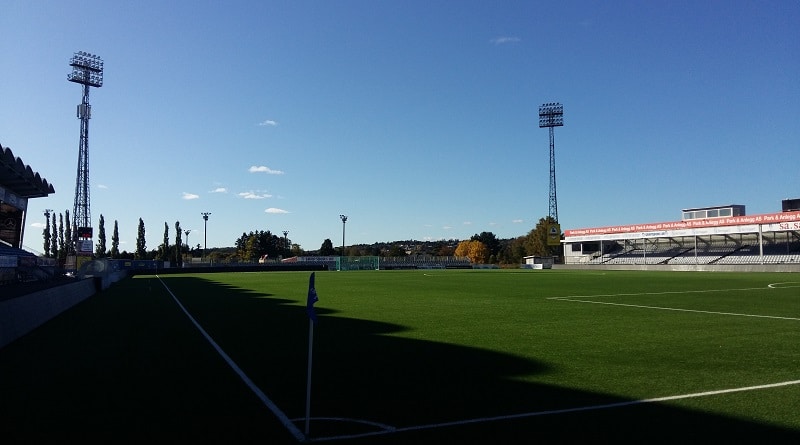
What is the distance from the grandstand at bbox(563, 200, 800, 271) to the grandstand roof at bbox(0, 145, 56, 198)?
64494 mm

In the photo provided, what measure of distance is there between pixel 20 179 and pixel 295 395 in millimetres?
44077

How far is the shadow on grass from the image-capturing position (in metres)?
6.12

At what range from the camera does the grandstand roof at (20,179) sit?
120 feet

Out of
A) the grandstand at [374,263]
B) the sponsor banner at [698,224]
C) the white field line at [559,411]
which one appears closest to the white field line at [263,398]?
the white field line at [559,411]

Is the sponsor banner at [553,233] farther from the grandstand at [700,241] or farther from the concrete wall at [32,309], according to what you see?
the concrete wall at [32,309]

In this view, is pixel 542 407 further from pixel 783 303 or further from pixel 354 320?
pixel 783 303

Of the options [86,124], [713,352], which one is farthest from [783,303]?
[86,124]

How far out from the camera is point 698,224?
257ft

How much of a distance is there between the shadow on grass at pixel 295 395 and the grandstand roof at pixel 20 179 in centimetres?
2785

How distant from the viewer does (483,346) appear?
39.6 feet

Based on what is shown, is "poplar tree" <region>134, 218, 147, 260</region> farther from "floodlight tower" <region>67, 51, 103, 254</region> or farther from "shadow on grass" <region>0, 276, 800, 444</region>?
"shadow on grass" <region>0, 276, 800, 444</region>

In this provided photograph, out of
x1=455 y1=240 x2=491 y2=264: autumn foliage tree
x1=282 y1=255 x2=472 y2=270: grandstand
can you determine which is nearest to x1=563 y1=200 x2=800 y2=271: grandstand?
x1=282 y1=255 x2=472 y2=270: grandstand

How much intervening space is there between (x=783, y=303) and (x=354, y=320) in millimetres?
15777

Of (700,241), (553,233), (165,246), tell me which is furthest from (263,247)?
(700,241)
